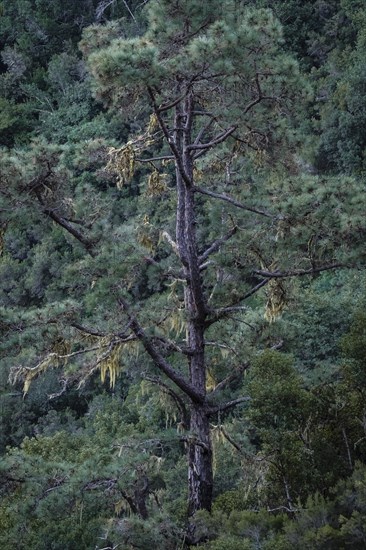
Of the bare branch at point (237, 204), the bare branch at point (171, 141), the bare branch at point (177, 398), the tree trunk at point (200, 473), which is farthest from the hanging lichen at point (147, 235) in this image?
the tree trunk at point (200, 473)

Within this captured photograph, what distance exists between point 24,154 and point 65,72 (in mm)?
22973

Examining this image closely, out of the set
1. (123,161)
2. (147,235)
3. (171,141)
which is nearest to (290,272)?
(171,141)

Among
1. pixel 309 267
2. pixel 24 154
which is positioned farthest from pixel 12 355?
pixel 309 267

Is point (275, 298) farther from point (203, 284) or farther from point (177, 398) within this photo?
point (177, 398)

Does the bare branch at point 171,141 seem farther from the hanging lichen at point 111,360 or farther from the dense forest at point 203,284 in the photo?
the hanging lichen at point 111,360

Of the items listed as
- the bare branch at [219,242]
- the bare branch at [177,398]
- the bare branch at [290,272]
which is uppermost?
the bare branch at [219,242]

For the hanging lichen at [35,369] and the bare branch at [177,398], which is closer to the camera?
the hanging lichen at [35,369]

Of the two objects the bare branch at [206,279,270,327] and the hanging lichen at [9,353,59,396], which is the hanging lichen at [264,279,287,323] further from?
the hanging lichen at [9,353,59,396]

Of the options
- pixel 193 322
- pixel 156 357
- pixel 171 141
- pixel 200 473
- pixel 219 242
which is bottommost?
pixel 200 473

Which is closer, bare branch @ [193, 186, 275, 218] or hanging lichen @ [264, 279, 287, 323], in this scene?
bare branch @ [193, 186, 275, 218]

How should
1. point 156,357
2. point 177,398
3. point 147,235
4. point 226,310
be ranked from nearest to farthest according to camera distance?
1. point 156,357
2. point 226,310
3. point 177,398
4. point 147,235

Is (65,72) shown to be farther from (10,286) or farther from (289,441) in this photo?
(289,441)

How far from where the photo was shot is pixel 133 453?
6.51 meters

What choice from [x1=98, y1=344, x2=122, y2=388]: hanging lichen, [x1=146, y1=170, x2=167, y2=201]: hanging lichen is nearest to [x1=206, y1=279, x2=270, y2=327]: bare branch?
[x1=98, y1=344, x2=122, y2=388]: hanging lichen
